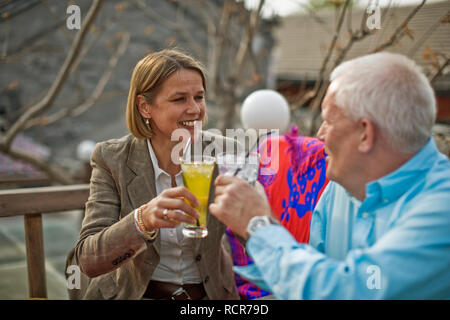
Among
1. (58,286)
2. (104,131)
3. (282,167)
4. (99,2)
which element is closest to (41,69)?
(104,131)

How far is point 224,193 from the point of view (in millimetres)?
1356

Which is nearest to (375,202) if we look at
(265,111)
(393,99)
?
(393,99)

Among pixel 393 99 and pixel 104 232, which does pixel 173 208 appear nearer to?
pixel 104 232

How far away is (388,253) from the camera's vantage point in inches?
45.1

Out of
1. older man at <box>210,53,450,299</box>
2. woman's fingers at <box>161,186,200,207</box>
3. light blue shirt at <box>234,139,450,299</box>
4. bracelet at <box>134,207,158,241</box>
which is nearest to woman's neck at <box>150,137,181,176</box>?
bracelet at <box>134,207,158,241</box>

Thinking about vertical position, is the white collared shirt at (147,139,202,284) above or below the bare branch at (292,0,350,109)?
below

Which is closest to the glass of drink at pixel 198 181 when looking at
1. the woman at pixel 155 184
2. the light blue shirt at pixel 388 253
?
the light blue shirt at pixel 388 253

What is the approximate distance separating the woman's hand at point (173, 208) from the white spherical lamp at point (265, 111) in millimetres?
1849

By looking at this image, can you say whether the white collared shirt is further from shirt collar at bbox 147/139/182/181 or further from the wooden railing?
the wooden railing

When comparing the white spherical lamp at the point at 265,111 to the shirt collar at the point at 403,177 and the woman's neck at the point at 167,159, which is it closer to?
the woman's neck at the point at 167,159

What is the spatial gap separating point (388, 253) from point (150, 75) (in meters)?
1.57

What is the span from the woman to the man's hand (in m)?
0.83

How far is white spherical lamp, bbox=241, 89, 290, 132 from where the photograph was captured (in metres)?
3.26
